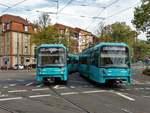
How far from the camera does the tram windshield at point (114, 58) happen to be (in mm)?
27188

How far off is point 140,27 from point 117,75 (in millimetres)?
24628

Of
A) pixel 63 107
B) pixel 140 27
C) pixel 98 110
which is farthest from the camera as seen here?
pixel 140 27

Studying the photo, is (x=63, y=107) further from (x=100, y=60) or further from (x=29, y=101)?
(x=100, y=60)

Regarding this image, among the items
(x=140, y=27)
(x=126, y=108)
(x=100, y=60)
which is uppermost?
(x=140, y=27)

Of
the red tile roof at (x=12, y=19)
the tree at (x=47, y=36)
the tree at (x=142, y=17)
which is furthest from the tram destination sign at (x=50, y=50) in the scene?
the red tile roof at (x=12, y=19)

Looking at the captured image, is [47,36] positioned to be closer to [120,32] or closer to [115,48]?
[120,32]

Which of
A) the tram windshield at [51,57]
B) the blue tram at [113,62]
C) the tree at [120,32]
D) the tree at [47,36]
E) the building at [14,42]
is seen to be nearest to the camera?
the blue tram at [113,62]

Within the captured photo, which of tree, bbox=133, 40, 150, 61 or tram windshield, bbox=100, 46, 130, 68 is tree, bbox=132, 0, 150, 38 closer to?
tram windshield, bbox=100, 46, 130, 68

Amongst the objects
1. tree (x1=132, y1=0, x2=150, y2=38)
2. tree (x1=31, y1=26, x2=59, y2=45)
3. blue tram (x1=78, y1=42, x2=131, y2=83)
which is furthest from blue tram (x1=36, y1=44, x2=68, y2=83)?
tree (x1=31, y1=26, x2=59, y2=45)

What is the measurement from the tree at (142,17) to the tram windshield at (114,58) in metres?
22.4

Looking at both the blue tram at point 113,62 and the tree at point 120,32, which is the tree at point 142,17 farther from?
the tree at point 120,32

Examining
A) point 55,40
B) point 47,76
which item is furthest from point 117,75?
point 55,40

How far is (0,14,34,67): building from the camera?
10512cm

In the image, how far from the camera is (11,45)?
105m
